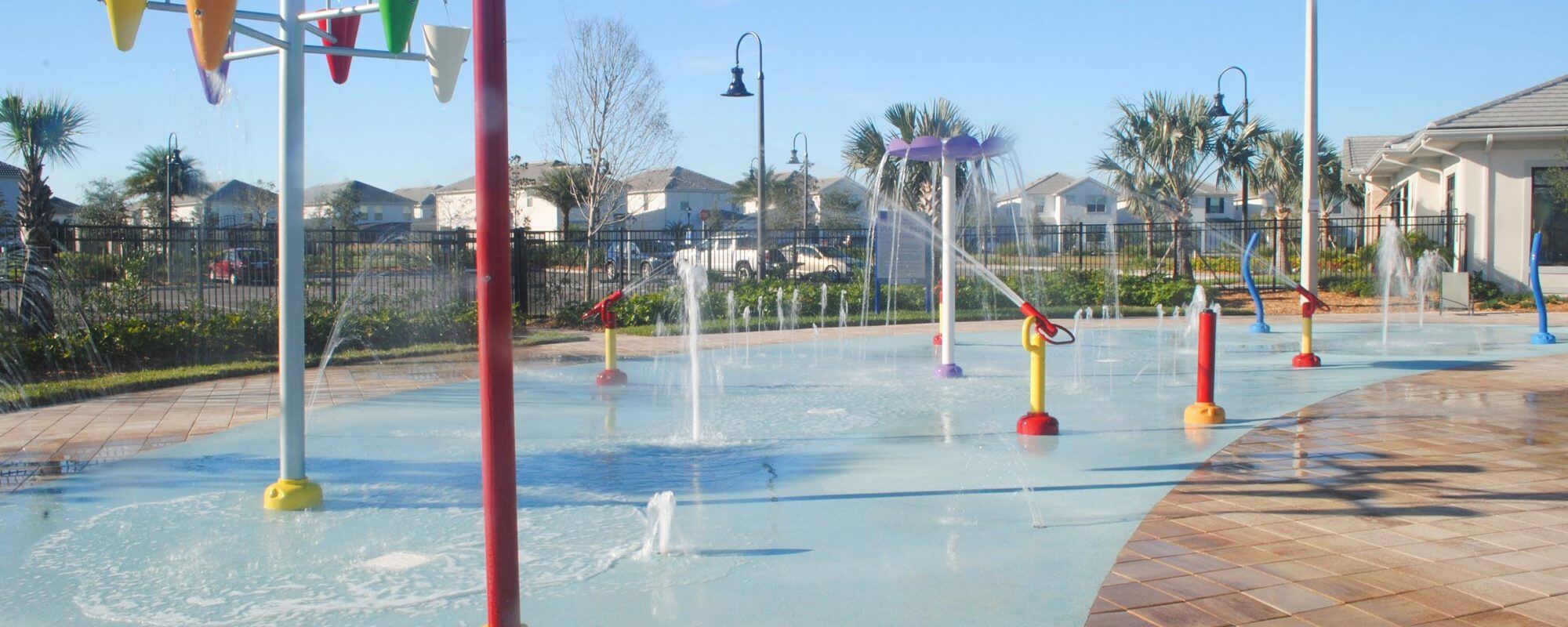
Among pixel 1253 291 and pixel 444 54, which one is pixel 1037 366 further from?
pixel 1253 291

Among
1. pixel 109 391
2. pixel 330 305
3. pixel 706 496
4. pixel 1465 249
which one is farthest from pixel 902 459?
pixel 1465 249

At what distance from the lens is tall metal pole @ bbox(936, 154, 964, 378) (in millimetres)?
10539

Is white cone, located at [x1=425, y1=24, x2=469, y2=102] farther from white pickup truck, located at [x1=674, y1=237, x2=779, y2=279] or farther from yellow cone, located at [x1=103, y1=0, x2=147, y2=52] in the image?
white pickup truck, located at [x1=674, y1=237, x2=779, y2=279]

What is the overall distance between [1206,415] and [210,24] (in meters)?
6.91

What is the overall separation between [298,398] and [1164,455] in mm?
5166

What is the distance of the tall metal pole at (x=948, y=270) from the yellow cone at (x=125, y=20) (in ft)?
23.5

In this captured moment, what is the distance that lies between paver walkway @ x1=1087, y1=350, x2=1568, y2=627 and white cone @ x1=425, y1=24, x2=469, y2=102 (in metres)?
3.66

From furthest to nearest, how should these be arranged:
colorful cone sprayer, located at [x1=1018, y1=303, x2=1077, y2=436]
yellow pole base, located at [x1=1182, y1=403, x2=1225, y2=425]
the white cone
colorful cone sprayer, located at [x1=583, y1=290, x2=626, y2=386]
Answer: colorful cone sprayer, located at [x1=583, y1=290, x2=626, y2=386] → yellow pole base, located at [x1=1182, y1=403, x2=1225, y2=425] → colorful cone sprayer, located at [x1=1018, y1=303, x2=1077, y2=436] → the white cone

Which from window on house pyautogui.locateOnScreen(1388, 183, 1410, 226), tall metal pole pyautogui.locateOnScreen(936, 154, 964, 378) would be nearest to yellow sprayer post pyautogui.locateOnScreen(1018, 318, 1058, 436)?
tall metal pole pyautogui.locateOnScreen(936, 154, 964, 378)

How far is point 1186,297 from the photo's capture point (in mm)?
21391

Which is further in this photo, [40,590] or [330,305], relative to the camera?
[330,305]

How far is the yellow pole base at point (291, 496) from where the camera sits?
583cm

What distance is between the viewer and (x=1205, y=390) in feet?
27.3

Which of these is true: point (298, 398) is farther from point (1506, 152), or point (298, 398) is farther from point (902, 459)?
point (1506, 152)
